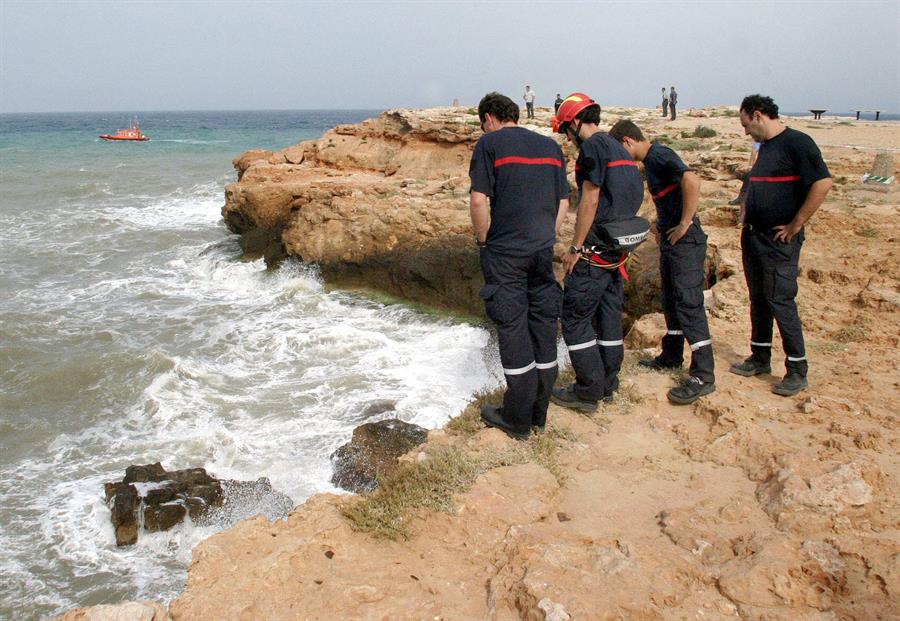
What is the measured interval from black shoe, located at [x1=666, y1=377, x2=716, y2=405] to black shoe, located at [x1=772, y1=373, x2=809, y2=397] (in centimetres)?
46

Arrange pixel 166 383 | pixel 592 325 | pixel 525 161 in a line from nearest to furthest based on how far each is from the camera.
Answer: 1. pixel 525 161
2. pixel 592 325
3. pixel 166 383

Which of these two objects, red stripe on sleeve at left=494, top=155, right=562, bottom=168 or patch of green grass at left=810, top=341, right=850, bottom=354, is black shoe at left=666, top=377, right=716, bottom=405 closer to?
patch of green grass at left=810, top=341, right=850, bottom=354

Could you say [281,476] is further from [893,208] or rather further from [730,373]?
[893,208]

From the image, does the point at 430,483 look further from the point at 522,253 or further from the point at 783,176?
the point at 783,176

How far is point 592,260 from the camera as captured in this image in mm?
4297

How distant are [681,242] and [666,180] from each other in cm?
47

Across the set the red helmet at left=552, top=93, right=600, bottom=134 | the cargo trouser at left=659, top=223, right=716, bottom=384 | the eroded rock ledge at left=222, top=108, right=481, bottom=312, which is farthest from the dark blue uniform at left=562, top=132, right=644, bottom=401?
the eroded rock ledge at left=222, top=108, right=481, bottom=312

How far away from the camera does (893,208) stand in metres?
9.19

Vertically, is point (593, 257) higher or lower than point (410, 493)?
higher

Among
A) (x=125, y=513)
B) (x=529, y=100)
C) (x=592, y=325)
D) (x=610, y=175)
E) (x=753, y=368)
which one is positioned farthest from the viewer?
(x=529, y=100)

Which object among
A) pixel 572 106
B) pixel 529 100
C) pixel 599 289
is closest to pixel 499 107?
pixel 572 106

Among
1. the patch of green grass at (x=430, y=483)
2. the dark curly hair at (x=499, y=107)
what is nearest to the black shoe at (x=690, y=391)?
the patch of green grass at (x=430, y=483)

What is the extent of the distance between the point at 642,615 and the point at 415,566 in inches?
43.1

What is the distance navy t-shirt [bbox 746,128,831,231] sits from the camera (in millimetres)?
4348
